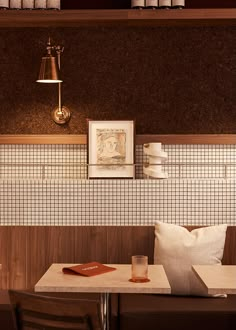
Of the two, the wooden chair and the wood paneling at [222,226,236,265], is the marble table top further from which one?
the wood paneling at [222,226,236,265]

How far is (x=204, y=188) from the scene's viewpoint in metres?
4.38

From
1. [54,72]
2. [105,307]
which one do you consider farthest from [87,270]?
[54,72]

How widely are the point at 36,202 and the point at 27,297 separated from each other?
145cm

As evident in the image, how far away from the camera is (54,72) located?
4.58m

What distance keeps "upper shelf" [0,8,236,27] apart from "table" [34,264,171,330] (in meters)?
1.79

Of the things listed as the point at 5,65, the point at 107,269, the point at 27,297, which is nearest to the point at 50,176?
the point at 5,65

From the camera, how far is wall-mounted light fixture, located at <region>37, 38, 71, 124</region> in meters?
4.57

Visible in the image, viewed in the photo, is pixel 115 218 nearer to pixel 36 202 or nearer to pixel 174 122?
pixel 36 202

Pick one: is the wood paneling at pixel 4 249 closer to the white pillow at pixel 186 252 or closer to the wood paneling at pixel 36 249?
the wood paneling at pixel 36 249

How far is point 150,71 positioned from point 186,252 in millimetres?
1365

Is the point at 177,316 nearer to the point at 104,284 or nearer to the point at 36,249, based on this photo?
the point at 104,284

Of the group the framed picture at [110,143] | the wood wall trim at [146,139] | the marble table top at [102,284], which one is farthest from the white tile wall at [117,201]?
the marble table top at [102,284]

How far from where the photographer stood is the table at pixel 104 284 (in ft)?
10.4

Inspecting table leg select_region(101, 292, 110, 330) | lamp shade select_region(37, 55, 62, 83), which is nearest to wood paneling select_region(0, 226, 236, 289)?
table leg select_region(101, 292, 110, 330)
